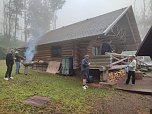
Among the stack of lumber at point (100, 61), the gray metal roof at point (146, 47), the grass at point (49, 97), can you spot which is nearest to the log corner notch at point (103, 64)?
the stack of lumber at point (100, 61)

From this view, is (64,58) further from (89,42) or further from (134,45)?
(134,45)

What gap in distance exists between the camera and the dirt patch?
10.1 meters

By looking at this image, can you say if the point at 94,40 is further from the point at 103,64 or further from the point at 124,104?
the point at 124,104

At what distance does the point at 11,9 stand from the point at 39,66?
26713mm

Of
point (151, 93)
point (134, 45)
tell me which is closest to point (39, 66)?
point (134, 45)

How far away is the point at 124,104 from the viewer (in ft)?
37.0

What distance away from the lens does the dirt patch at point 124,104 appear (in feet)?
33.1

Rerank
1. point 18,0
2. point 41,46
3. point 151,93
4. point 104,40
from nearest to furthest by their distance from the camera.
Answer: point 151,93
point 104,40
point 41,46
point 18,0

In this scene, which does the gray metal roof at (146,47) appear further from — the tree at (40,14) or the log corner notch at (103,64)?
the tree at (40,14)

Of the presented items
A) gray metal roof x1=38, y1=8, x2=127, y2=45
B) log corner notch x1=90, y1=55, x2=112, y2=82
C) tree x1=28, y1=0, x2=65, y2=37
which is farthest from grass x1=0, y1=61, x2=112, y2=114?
tree x1=28, y1=0, x2=65, y2=37

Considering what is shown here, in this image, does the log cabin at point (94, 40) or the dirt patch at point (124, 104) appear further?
the log cabin at point (94, 40)

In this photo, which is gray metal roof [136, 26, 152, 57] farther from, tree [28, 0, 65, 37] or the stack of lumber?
tree [28, 0, 65, 37]

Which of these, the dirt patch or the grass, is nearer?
the grass

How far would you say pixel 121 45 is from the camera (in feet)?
75.9
